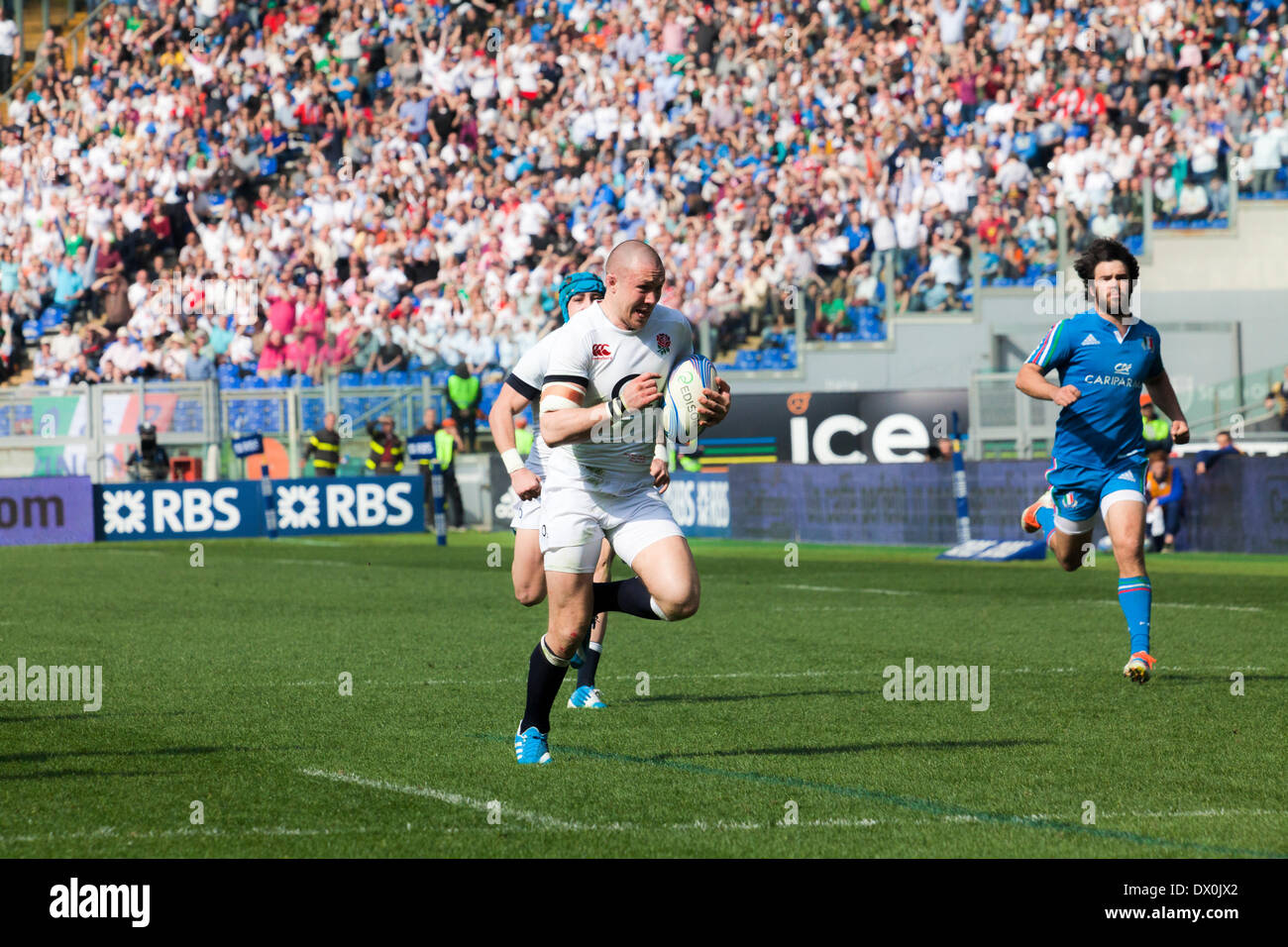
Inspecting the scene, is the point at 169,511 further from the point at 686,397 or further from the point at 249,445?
the point at 686,397

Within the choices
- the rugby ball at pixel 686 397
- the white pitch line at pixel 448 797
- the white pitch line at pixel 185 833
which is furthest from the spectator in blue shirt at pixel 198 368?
the white pitch line at pixel 185 833

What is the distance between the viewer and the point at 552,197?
33.9m

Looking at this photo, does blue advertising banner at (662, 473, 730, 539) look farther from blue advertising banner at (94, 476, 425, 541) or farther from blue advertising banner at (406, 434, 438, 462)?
blue advertising banner at (94, 476, 425, 541)

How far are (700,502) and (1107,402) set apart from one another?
57.8ft

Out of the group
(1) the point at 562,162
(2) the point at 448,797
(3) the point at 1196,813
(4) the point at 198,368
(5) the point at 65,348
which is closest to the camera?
(3) the point at 1196,813

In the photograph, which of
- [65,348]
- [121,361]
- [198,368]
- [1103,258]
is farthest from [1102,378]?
[65,348]

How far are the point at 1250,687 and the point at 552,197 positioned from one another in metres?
24.2

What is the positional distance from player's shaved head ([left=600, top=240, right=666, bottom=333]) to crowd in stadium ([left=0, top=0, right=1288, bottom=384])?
69.3 feet

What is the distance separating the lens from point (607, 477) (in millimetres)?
8375

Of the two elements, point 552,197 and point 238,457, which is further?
point 552,197

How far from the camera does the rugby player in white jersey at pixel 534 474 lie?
8.49 m
